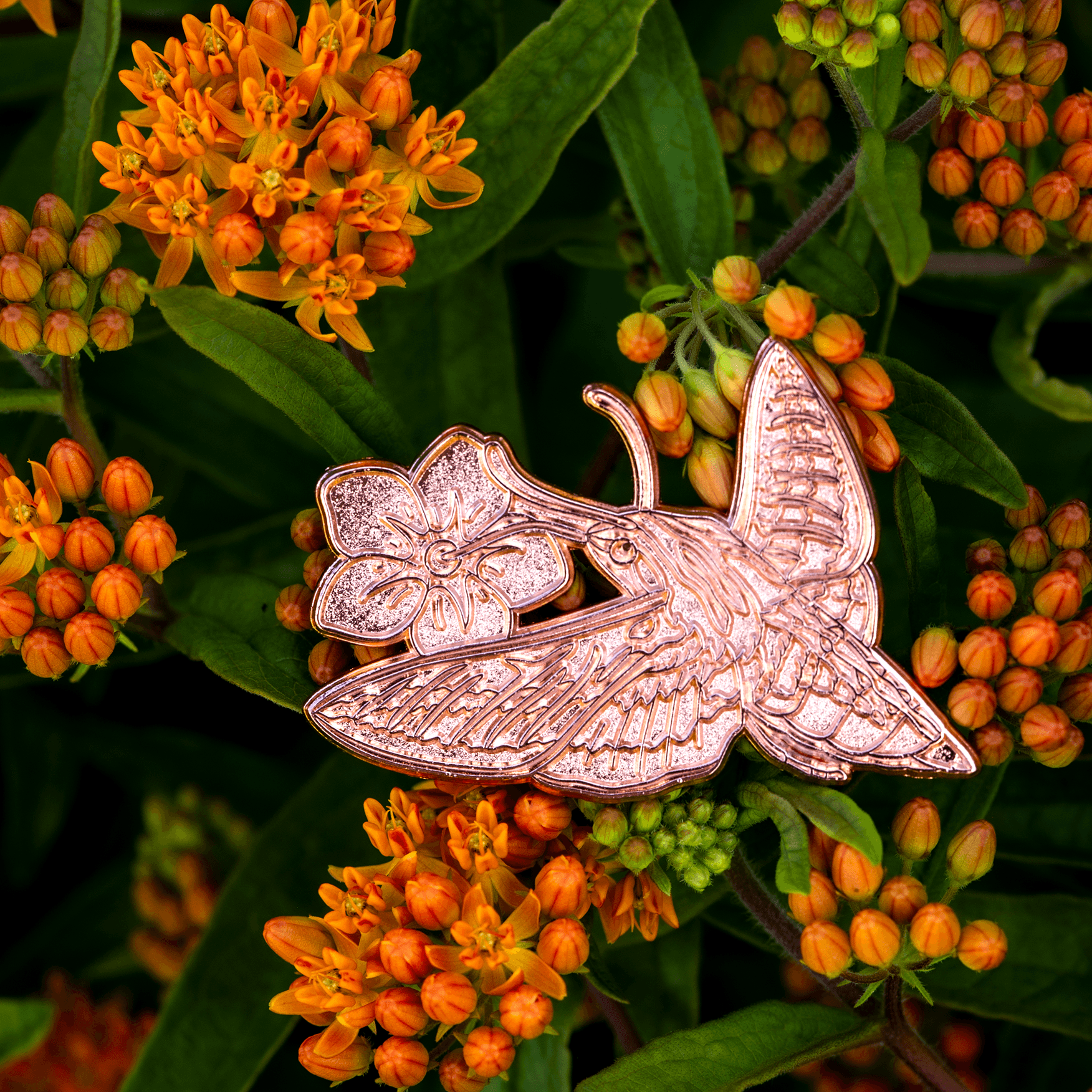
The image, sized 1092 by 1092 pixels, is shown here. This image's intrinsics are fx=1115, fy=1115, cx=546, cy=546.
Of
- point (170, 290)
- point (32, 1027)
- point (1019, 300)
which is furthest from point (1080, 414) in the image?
point (32, 1027)

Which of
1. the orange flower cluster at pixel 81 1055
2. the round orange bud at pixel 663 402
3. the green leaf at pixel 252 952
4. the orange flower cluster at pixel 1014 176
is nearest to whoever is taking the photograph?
the round orange bud at pixel 663 402

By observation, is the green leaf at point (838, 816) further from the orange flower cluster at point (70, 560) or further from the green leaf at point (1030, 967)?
the orange flower cluster at point (70, 560)

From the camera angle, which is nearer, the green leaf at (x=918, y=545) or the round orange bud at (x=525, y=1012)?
the round orange bud at (x=525, y=1012)

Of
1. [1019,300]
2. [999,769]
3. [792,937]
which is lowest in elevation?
[792,937]

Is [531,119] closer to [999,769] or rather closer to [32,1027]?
[999,769]

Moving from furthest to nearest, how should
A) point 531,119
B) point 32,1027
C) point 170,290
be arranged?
point 531,119 → point 32,1027 → point 170,290

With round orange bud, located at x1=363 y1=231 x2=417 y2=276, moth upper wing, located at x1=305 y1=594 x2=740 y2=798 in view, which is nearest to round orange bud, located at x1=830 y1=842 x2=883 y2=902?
moth upper wing, located at x1=305 y1=594 x2=740 y2=798

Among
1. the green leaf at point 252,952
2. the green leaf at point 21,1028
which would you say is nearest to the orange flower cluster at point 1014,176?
the green leaf at point 252,952
